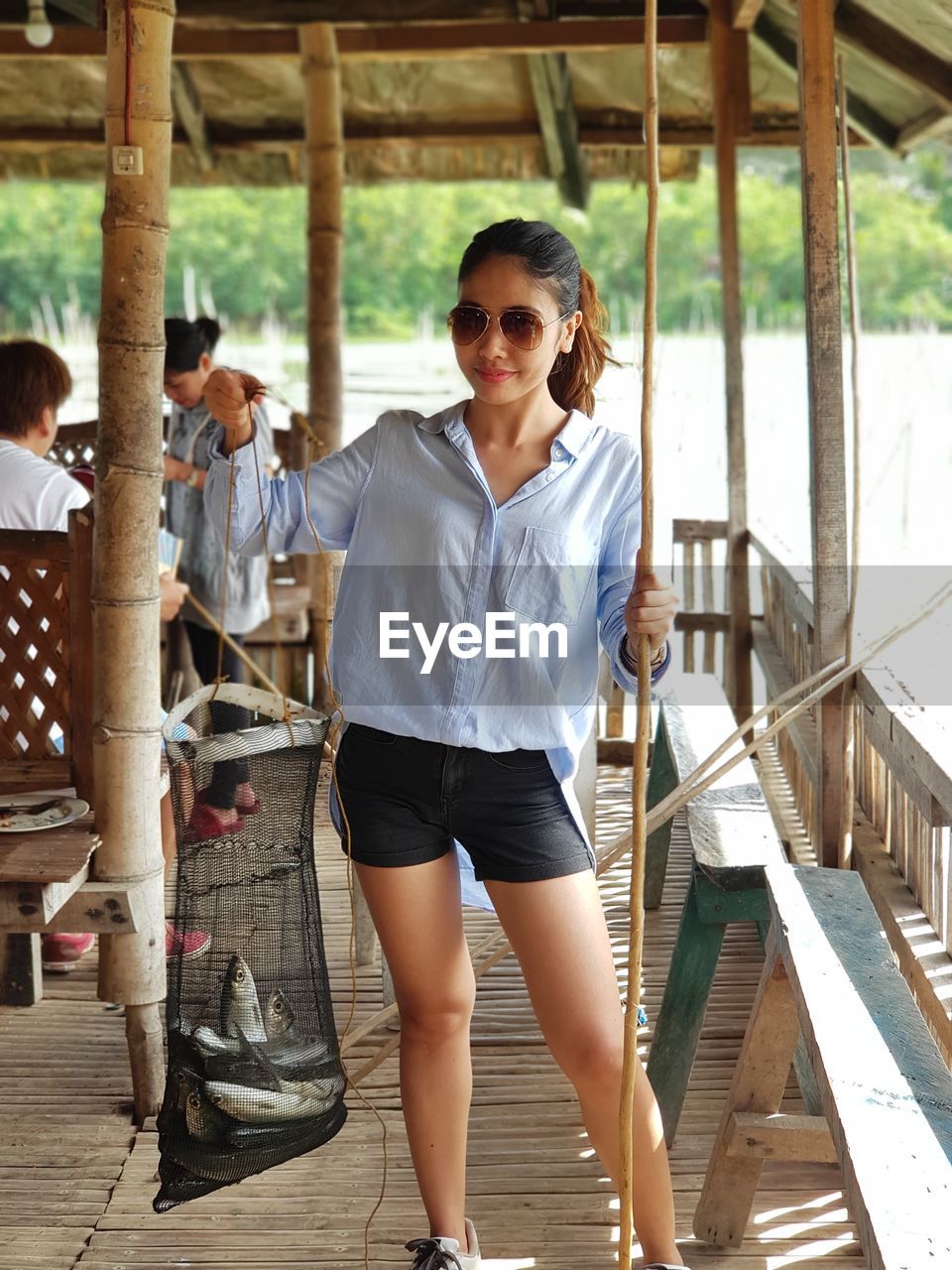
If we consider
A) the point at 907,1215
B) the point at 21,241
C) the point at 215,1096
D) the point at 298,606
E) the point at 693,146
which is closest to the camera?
the point at 907,1215

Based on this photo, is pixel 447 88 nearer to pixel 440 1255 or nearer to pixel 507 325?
pixel 507 325

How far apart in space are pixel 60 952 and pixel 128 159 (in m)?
2.03

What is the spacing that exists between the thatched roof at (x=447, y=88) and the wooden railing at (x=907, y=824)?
2.36 metres

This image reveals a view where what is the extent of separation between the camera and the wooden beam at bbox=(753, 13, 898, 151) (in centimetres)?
564

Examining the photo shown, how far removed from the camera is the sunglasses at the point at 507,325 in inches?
77.9

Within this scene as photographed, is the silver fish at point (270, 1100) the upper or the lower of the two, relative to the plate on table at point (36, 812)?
lower

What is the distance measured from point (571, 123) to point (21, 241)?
59.1 feet

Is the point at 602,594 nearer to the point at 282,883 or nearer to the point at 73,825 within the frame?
the point at 282,883

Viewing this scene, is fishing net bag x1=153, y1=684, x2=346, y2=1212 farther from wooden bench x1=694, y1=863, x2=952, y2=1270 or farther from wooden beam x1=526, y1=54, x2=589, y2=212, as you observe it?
wooden beam x1=526, y1=54, x2=589, y2=212

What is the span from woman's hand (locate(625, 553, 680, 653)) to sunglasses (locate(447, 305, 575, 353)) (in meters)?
0.38

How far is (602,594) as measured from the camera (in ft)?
6.89

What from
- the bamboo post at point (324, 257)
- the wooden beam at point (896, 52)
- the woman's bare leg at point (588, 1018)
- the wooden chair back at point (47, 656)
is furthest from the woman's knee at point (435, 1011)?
the bamboo post at point (324, 257)

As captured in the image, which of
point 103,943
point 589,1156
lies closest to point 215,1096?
point 103,943

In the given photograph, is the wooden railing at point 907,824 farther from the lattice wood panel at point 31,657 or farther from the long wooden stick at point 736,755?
the lattice wood panel at point 31,657
